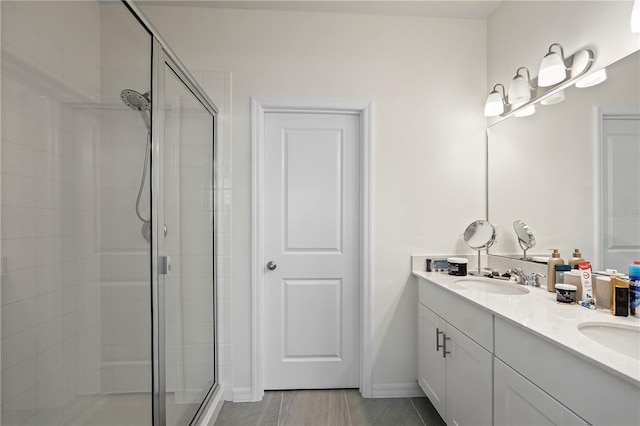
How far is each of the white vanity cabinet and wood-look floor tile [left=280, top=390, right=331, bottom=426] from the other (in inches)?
25.7

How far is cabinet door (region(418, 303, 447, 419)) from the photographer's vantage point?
1.86 m

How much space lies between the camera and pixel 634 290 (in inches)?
48.8

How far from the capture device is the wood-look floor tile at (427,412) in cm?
200

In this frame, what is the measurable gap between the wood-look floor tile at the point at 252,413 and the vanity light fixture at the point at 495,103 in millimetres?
2354

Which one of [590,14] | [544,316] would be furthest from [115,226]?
[590,14]

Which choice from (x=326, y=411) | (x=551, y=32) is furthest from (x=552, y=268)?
(x=326, y=411)

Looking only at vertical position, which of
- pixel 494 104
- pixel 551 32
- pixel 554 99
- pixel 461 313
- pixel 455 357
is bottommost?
pixel 455 357

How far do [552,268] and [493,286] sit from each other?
1.32 feet

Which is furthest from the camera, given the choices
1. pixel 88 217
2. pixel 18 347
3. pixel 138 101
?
pixel 138 101

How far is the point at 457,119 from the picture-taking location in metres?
2.36

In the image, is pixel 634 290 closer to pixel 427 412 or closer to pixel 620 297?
pixel 620 297

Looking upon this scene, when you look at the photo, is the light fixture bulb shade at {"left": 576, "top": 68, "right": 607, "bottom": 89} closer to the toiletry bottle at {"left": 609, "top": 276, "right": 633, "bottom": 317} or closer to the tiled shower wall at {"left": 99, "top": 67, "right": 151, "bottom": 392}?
the toiletry bottle at {"left": 609, "top": 276, "right": 633, "bottom": 317}

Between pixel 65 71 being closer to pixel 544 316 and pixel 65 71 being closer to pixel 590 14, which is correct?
Answer: pixel 544 316

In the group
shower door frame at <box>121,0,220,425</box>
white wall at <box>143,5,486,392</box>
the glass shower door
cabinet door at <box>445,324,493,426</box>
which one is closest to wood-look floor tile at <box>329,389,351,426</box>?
white wall at <box>143,5,486,392</box>
